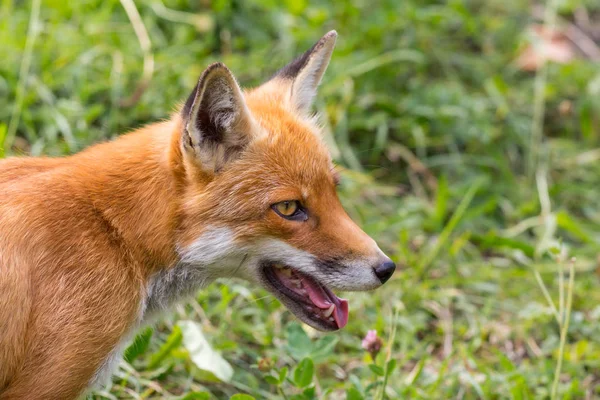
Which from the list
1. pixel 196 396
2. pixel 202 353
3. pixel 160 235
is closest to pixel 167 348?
pixel 202 353

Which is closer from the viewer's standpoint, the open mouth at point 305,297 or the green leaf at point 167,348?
the open mouth at point 305,297

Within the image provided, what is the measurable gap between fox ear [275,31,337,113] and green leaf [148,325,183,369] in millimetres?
1572

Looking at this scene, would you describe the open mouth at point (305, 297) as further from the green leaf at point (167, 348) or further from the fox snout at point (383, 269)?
the green leaf at point (167, 348)

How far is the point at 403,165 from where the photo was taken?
8125 mm

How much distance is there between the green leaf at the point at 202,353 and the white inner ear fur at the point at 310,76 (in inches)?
61.2

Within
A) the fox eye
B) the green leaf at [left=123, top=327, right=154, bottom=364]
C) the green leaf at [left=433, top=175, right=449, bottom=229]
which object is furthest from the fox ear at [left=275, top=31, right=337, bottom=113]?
the green leaf at [left=433, top=175, right=449, bottom=229]

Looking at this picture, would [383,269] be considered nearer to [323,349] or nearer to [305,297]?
[305,297]

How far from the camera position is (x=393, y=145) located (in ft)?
26.5

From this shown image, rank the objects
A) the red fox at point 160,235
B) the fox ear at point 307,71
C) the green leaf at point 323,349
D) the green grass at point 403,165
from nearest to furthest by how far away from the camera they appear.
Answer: the red fox at point 160,235
the green leaf at point 323,349
the fox ear at point 307,71
the green grass at point 403,165

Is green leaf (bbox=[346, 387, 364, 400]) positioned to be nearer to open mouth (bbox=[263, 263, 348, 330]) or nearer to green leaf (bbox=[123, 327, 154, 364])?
open mouth (bbox=[263, 263, 348, 330])

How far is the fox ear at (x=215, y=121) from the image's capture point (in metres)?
3.85

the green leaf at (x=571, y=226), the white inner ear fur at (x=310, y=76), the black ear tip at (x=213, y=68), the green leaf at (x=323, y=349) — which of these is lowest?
the green leaf at (x=571, y=226)

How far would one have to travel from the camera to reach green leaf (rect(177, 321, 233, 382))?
4895 mm

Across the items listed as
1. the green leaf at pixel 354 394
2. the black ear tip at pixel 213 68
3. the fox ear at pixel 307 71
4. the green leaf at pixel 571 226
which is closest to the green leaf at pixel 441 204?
the green leaf at pixel 571 226
